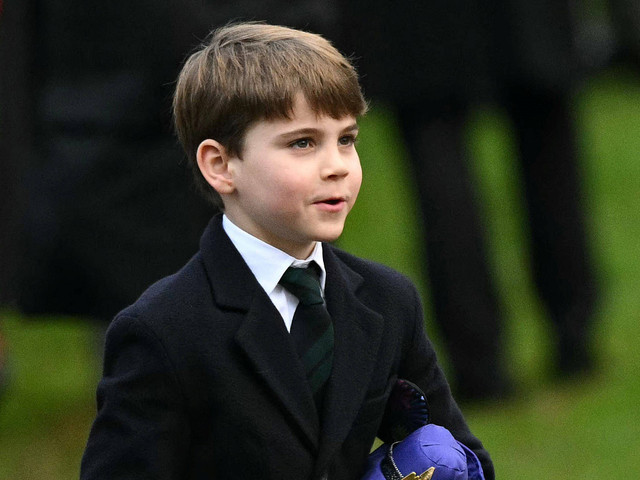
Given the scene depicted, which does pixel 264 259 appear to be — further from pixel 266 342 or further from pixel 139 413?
pixel 139 413

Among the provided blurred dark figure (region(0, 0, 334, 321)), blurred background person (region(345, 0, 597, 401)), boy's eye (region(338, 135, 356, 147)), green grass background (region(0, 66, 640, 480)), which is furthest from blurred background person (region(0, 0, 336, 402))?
boy's eye (region(338, 135, 356, 147))

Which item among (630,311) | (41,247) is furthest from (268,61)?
(630,311)

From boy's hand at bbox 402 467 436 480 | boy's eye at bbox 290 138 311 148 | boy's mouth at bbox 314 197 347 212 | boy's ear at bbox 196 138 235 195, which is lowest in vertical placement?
boy's hand at bbox 402 467 436 480

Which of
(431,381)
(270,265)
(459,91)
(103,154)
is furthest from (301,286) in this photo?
(459,91)

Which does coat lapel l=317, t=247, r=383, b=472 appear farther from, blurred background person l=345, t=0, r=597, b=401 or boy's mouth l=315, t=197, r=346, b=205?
blurred background person l=345, t=0, r=597, b=401

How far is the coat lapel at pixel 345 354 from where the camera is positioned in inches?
95.3

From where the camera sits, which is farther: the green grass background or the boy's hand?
the green grass background

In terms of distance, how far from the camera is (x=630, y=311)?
6391 mm

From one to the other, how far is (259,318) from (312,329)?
0.10 metres

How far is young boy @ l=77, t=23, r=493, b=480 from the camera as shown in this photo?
7.72ft

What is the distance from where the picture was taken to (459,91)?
5.12 meters

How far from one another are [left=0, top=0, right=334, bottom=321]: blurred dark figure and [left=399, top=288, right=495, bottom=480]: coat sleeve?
1.47m

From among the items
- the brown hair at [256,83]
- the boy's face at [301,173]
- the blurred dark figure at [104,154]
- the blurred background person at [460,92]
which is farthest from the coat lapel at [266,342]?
the blurred background person at [460,92]

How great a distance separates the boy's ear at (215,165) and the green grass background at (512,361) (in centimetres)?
239
